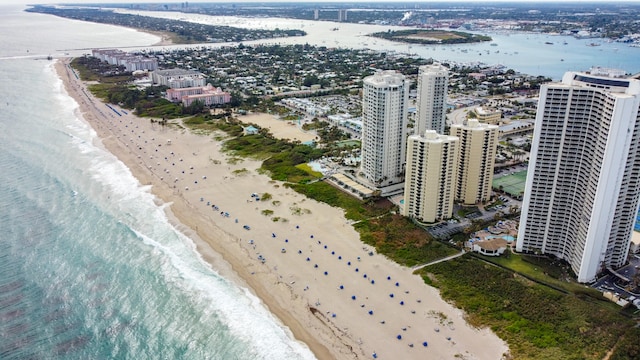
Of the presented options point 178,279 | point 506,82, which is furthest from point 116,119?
point 506,82

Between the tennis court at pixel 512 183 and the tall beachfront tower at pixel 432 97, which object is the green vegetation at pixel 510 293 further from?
the tall beachfront tower at pixel 432 97

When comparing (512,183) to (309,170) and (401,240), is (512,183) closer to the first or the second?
(401,240)

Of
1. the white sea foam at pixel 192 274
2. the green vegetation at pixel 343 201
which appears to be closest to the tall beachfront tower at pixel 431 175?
the green vegetation at pixel 343 201

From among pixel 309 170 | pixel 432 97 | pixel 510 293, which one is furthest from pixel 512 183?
pixel 309 170

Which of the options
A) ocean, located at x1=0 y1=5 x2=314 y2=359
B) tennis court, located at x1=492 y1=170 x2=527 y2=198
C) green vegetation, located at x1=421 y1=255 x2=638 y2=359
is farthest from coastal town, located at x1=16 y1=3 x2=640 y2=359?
ocean, located at x1=0 y1=5 x2=314 y2=359

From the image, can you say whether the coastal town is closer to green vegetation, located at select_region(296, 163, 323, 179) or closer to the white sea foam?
green vegetation, located at select_region(296, 163, 323, 179)

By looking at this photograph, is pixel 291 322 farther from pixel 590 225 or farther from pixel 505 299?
pixel 590 225
